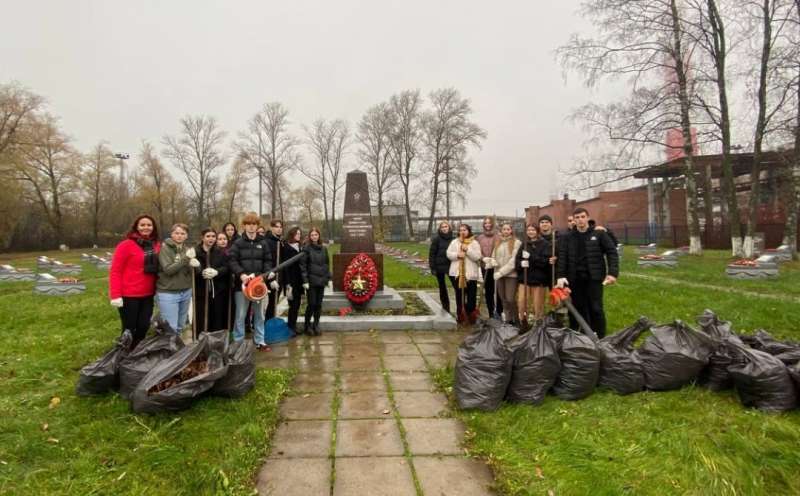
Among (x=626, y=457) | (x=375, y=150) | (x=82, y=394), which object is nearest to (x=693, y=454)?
(x=626, y=457)

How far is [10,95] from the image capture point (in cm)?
3195

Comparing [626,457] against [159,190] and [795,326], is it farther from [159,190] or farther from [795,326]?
[159,190]

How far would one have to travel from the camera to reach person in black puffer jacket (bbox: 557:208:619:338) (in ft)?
17.7

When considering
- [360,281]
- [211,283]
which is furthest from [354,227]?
[211,283]

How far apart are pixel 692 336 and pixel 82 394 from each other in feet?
17.0

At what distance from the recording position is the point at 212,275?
17.5ft

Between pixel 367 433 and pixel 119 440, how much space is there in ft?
5.58

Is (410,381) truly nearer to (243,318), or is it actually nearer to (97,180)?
(243,318)

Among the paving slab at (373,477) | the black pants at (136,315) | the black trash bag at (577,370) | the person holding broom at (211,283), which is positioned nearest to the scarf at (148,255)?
the black pants at (136,315)

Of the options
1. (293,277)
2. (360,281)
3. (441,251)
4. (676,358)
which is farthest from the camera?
(360,281)

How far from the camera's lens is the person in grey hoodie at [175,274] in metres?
4.87

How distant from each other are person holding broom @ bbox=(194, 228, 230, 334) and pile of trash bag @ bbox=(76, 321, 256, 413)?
148 cm

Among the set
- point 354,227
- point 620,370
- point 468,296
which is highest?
point 354,227

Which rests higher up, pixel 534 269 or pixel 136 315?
pixel 534 269
